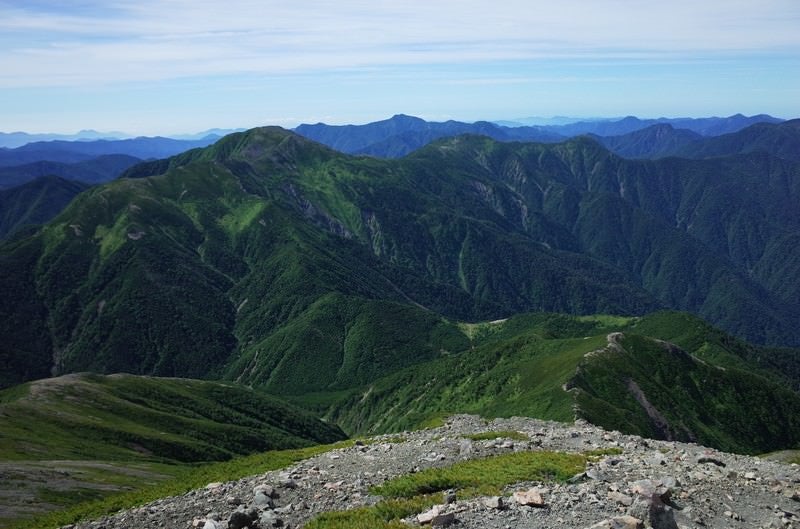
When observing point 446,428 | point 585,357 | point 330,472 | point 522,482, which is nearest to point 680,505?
point 522,482

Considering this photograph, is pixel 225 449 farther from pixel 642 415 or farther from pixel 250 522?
pixel 250 522

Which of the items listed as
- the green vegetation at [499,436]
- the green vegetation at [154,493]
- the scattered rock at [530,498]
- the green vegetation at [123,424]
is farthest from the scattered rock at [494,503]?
the green vegetation at [123,424]

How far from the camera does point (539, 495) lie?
32.4 m

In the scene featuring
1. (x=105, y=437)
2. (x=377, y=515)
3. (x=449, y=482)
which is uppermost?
(x=377, y=515)

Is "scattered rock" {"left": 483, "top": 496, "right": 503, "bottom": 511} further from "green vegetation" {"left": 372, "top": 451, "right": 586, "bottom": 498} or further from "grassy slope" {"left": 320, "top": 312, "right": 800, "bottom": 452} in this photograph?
"grassy slope" {"left": 320, "top": 312, "right": 800, "bottom": 452}

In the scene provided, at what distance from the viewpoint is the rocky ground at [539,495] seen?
3088 cm

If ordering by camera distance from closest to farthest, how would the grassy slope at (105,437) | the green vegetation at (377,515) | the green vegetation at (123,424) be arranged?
the green vegetation at (377,515) → the grassy slope at (105,437) → the green vegetation at (123,424)

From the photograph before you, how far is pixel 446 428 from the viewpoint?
6788cm

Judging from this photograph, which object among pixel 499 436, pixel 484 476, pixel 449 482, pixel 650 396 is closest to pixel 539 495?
pixel 484 476

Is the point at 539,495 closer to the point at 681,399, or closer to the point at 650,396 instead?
the point at 650,396

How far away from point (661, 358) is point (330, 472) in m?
150

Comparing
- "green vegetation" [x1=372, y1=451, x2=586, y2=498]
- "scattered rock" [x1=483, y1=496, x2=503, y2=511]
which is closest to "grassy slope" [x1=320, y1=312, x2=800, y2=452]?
"green vegetation" [x1=372, y1=451, x2=586, y2=498]

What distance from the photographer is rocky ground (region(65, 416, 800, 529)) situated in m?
30.9

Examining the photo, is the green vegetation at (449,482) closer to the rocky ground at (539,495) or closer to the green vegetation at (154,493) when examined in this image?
the rocky ground at (539,495)
